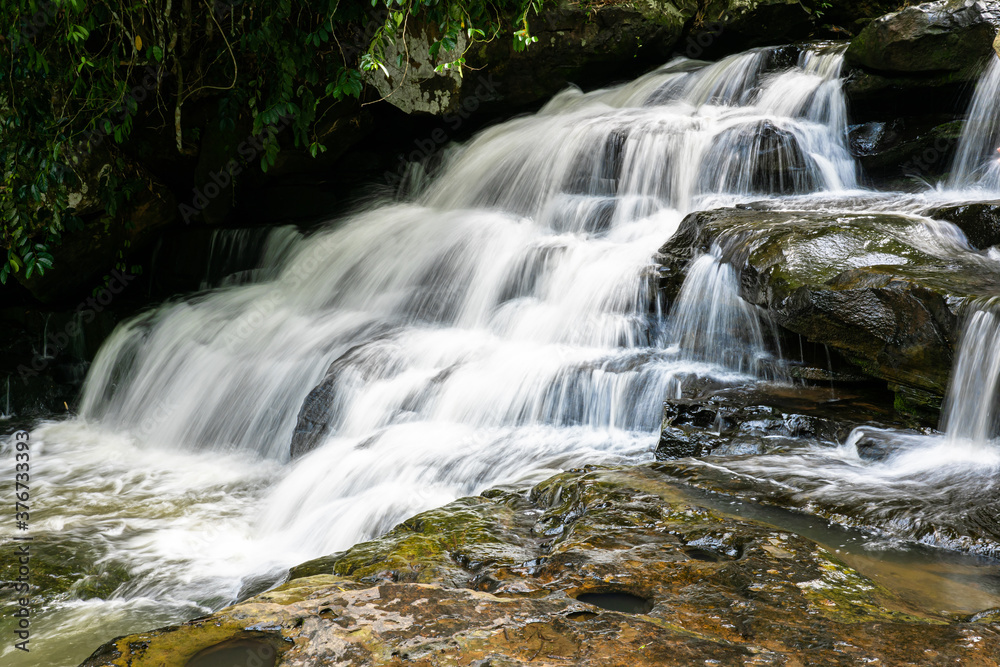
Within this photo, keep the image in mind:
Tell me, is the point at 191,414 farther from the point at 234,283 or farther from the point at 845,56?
the point at 845,56

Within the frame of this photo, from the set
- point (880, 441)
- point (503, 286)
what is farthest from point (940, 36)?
point (880, 441)

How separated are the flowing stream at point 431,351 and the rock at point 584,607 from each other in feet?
4.17

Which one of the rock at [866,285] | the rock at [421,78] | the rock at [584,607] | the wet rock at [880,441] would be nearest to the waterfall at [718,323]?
the rock at [866,285]

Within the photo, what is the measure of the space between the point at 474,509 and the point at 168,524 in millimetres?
2801

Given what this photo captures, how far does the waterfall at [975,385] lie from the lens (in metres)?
3.72

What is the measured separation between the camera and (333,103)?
323 inches

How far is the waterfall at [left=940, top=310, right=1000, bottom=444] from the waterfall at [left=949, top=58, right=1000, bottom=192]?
125 inches

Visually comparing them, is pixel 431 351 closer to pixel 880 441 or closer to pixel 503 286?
pixel 503 286

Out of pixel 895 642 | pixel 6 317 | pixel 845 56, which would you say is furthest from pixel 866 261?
pixel 6 317

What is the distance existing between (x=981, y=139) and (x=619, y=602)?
6.22m

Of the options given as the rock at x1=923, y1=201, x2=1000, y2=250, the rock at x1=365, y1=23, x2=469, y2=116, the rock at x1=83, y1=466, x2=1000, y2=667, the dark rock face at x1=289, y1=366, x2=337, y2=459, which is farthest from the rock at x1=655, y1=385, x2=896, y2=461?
the rock at x1=365, y1=23, x2=469, y2=116

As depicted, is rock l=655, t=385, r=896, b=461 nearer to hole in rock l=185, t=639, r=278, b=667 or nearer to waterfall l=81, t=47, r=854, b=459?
waterfall l=81, t=47, r=854, b=459

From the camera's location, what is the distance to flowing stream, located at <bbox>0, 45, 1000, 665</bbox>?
14.3ft

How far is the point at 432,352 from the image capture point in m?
6.00
